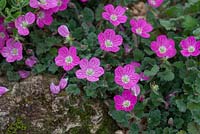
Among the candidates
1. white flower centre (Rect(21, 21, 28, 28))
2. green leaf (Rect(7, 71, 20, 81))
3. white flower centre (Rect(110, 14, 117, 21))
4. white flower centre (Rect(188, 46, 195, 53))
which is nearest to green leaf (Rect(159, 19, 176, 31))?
white flower centre (Rect(188, 46, 195, 53))

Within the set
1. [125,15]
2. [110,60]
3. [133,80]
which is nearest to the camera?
[133,80]

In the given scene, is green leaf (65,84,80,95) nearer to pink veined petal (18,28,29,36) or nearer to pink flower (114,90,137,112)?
pink flower (114,90,137,112)

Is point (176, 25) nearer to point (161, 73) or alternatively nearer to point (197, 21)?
point (197, 21)

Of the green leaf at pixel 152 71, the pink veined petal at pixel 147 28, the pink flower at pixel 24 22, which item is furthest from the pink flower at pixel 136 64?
the pink flower at pixel 24 22

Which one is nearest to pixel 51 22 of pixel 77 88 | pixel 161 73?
pixel 77 88

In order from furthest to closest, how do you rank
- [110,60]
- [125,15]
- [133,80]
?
[125,15], [110,60], [133,80]

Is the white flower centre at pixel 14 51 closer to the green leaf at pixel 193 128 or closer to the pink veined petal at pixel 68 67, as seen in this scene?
the pink veined petal at pixel 68 67

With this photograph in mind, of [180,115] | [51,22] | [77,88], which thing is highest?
[51,22]
